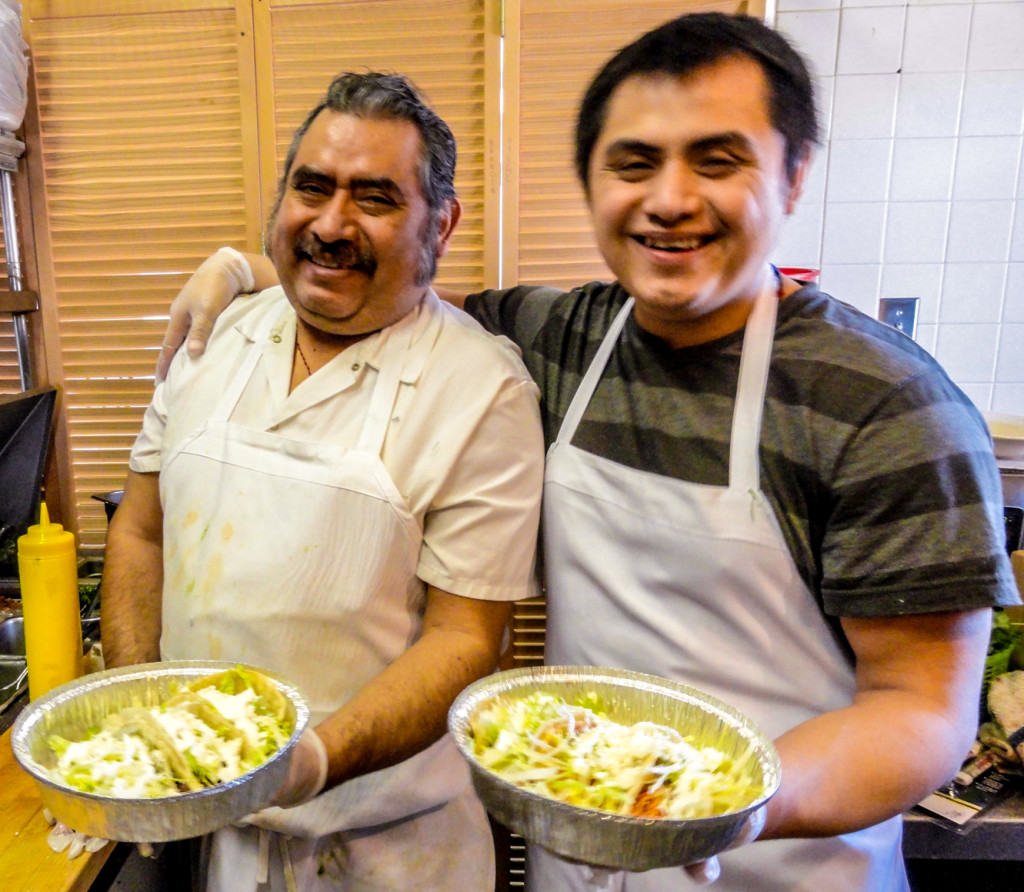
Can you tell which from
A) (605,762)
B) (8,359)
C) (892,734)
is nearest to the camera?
(605,762)

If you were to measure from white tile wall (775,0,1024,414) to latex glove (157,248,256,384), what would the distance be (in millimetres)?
1435

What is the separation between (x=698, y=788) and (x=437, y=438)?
2.09 feet

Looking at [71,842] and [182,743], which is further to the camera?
[71,842]

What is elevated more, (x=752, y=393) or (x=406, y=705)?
(x=752, y=393)

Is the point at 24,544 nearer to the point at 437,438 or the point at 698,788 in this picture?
the point at 437,438

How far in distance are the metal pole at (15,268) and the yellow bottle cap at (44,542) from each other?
1.12 metres

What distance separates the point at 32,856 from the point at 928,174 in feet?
8.56

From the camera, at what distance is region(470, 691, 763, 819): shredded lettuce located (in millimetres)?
698

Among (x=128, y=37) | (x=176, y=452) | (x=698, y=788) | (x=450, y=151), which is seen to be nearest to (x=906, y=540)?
(x=698, y=788)

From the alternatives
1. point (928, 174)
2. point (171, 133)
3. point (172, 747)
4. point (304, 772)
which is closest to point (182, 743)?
point (172, 747)

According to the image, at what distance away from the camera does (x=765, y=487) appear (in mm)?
1010

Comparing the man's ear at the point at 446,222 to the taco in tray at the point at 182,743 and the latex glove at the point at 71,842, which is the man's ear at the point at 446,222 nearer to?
the taco in tray at the point at 182,743

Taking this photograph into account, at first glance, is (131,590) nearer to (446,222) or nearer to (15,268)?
(446,222)

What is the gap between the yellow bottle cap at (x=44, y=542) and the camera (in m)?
1.31
